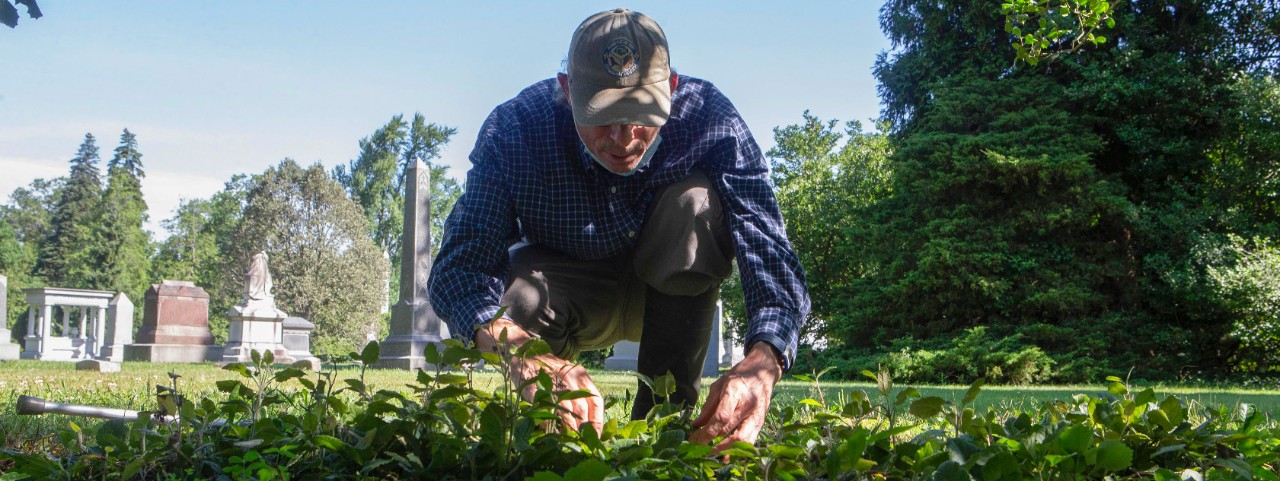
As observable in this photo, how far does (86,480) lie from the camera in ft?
4.82

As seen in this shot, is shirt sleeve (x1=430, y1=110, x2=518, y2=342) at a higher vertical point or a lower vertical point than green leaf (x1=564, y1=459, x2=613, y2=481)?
higher

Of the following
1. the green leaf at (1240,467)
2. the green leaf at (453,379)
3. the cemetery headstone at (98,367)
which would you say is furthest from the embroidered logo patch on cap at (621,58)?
the cemetery headstone at (98,367)

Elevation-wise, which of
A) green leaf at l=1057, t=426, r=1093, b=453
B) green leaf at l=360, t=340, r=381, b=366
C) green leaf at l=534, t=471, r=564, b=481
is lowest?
green leaf at l=534, t=471, r=564, b=481

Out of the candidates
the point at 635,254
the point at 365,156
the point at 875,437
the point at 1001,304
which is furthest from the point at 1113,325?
the point at 365,156

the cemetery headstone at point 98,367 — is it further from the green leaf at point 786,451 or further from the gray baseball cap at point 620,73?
the green leaf at point 786,451

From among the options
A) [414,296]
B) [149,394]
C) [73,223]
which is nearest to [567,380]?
[149,394]

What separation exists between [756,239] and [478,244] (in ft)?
A: 2.34

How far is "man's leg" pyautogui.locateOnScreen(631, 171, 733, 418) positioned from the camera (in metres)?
2.49

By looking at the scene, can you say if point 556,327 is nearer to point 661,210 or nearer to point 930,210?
point 661,210

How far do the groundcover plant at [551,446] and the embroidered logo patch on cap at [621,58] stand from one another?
36.4 inches

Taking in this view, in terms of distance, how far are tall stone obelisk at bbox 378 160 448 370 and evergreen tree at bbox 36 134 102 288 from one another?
38.4 metres

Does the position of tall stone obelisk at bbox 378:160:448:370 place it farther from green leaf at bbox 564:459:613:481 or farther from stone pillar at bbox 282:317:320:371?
green leaf at bbox 564:459:613:481

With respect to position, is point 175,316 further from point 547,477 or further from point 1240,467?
point 1240,467

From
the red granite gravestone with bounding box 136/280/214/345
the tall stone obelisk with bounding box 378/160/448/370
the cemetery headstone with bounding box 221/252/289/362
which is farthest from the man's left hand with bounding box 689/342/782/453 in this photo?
the red granite gravestone with bounding box 136/280/214/345
